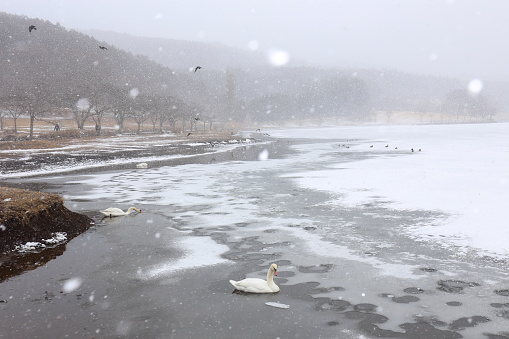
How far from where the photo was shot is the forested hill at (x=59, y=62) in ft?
460

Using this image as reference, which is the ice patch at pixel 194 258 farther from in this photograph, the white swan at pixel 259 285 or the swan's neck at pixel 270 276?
the swan's neck at pixel 270 276

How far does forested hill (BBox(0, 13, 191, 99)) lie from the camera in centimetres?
14025

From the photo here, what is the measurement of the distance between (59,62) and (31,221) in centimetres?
15911

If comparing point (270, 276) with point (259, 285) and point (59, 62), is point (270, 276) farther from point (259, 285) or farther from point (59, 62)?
point (59, 62)

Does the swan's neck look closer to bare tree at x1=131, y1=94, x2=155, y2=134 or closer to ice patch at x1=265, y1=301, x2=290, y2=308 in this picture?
ice patch at x1=265, y1=301, x2=290, y2=308

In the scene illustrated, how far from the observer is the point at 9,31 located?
16325 cm

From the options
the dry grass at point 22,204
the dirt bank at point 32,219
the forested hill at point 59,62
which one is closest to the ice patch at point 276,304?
the dirt bank at point 32,219

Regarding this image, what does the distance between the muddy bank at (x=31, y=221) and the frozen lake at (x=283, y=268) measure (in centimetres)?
70

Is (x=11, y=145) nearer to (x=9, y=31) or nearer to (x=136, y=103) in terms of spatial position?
(x=136, y=103)

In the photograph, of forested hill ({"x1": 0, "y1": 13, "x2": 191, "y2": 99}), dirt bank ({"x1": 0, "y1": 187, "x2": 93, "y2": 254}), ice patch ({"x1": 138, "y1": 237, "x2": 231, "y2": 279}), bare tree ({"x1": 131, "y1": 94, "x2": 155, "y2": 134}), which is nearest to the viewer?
ice patch ({"x1": 138, "y1": 237, "x2": 231, "y2": 279})

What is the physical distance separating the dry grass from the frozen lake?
163cm

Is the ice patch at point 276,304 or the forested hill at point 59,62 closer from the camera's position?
the ice patch at point 276,304

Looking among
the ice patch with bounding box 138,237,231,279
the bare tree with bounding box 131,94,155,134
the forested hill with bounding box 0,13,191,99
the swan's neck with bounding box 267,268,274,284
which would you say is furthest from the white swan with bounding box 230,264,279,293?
the forested hill with bounding box 0,13,191,99

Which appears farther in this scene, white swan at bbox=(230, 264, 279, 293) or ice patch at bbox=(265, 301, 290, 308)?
white swan at bbox=(230, 264, 279, 293)
